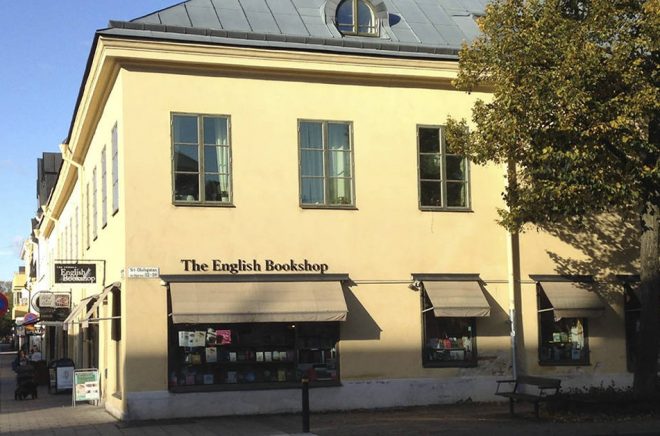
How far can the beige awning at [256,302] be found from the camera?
1731 cm

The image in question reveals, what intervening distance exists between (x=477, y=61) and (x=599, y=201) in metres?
3.53

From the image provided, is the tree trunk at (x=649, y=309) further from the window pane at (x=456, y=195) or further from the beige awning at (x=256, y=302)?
the beige awning at (x=256, y=302)

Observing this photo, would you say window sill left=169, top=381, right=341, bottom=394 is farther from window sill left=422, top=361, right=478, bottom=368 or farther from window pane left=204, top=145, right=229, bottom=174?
window pane left=204, top=145, right=229, bottom=174

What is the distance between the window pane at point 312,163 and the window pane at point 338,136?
347 mm

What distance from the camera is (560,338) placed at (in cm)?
2038

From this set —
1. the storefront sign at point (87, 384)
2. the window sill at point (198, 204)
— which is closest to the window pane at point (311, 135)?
the window sill at point (198, 204)

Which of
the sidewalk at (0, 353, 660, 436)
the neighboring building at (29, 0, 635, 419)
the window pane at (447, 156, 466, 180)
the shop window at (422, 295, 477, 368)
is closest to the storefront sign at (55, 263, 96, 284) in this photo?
the neighboring building at (29, 0, 635, 419)

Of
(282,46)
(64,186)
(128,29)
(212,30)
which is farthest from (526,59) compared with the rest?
(64,186)

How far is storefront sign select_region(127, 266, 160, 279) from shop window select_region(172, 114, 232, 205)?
1.45 m

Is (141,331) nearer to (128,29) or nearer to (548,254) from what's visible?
(128,29)

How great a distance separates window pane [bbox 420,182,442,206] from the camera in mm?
19734

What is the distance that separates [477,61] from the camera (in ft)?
56.5

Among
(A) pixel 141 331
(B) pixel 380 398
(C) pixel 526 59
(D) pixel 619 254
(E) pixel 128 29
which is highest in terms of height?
(E) pixel 128 29

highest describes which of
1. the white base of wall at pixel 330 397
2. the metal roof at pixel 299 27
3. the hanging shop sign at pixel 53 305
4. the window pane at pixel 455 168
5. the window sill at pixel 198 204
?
the metal roof at pixel 299 27
